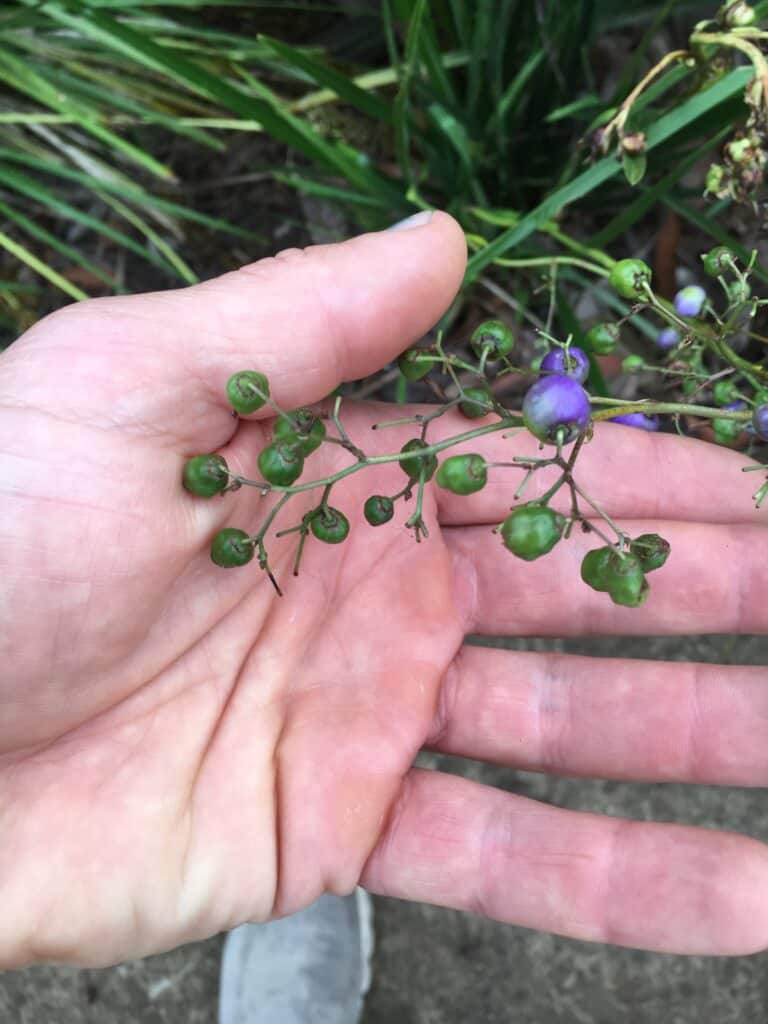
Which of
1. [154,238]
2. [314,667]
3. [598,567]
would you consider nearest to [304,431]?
[598,567]

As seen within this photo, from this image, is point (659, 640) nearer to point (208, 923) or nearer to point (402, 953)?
point (402, 953)

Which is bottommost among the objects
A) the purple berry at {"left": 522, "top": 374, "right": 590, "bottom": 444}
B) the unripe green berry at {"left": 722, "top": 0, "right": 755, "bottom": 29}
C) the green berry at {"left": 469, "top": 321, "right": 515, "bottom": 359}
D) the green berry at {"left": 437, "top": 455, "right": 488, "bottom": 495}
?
the green berry at {"left": 437, "top": 455, "right": 488, "bottom": 495}

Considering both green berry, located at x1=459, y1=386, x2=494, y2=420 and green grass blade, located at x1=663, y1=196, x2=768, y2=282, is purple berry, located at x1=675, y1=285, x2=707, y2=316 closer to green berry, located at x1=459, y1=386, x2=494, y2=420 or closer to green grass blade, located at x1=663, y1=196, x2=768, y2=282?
green grass blade, located at x1=663, y1=196, x2=768, y2=282

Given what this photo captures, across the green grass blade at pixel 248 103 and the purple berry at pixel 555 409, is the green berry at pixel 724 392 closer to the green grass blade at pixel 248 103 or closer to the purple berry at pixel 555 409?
the purple berry at pixel 555 409

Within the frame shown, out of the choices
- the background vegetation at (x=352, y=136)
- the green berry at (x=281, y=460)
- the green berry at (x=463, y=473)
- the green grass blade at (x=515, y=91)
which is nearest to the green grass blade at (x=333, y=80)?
the background vegetation at (x=352, y=136)

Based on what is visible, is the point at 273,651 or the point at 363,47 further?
the point at 363,47

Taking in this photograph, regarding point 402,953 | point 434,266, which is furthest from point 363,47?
point 402,953

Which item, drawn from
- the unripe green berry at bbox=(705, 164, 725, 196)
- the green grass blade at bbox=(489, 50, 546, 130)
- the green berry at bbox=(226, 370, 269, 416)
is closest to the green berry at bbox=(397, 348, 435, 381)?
the green berry at bbox=(226, 370, 269, 416)
